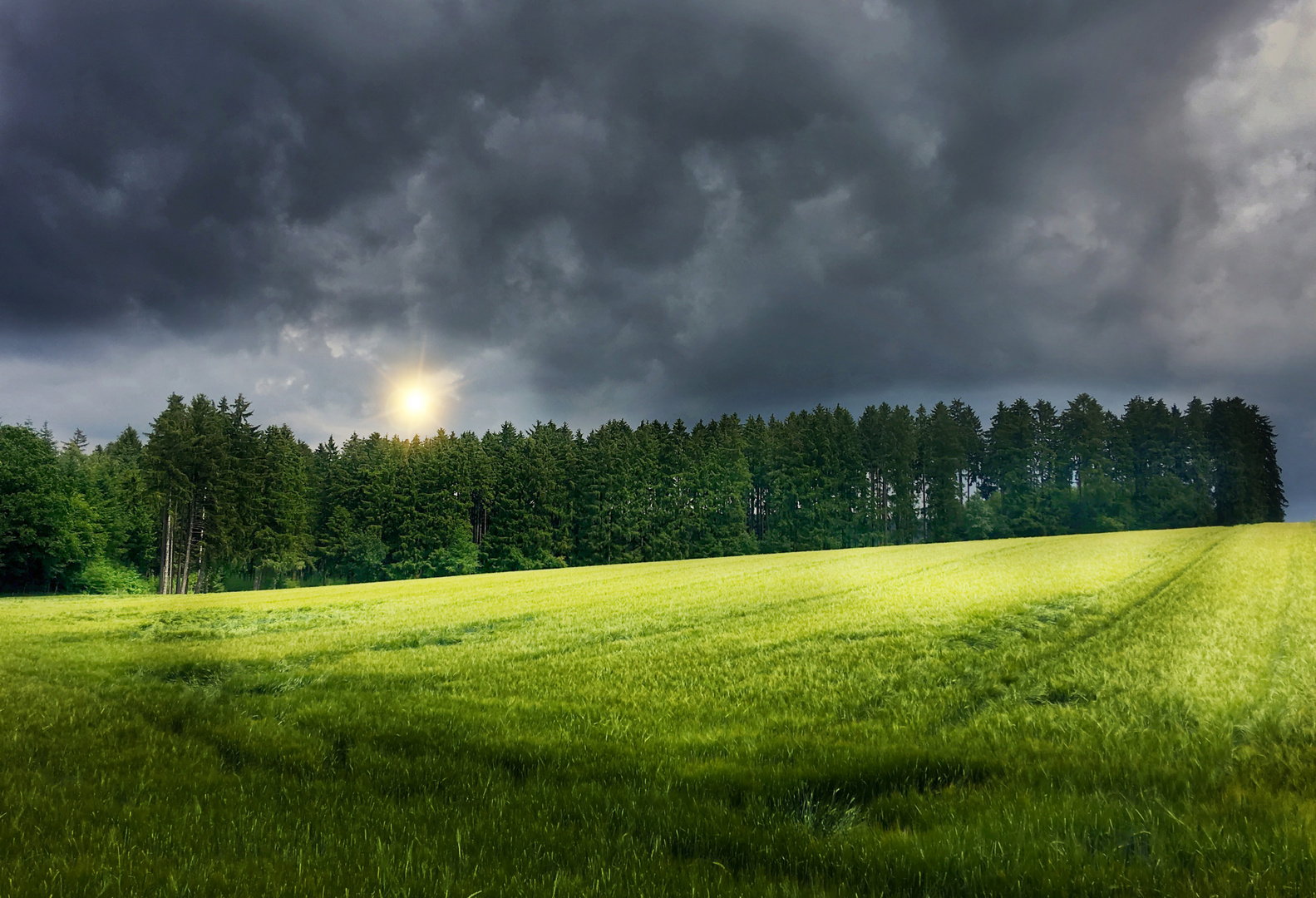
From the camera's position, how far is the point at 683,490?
284ft

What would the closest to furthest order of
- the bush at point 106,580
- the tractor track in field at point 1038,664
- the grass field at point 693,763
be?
the grass field at point 693,763
the tractor track in field at point 1038,664
the bush at point 106,580

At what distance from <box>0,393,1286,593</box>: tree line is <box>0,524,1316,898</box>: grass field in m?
67.5

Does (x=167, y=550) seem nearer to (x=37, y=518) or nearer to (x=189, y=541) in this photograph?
(x=189, y=541)

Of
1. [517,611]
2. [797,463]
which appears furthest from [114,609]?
[797,463]

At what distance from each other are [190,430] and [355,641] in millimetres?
57269

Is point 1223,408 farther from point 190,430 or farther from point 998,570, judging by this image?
point 190,430

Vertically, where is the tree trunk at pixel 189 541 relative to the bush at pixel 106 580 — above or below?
above

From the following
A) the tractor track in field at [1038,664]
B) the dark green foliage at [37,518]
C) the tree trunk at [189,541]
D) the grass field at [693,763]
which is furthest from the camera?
the tree trunk at [189,541]

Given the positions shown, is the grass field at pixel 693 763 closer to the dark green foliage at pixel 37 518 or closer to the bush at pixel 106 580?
the dark green foliage at pixel 37 518

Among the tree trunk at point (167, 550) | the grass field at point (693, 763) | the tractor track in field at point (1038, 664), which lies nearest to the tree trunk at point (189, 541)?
the tree trunk at point (167, 550)

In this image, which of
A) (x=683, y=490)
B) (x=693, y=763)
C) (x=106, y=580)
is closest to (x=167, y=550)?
(x=106, y=580)

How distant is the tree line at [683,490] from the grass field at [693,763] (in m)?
67.5

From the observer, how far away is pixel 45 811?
191 inches

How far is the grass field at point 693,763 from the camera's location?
3.74 meters
